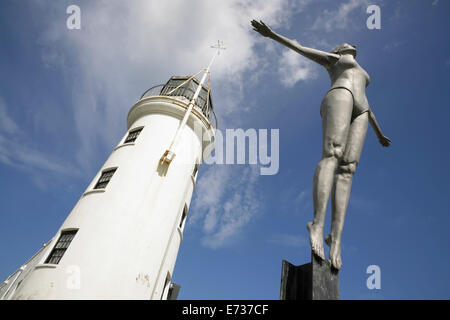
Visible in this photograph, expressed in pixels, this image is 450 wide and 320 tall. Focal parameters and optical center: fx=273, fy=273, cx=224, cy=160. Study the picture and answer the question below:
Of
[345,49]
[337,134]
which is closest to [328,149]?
[337,134]

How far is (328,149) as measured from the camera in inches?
160

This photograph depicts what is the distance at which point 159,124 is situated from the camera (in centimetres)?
1694

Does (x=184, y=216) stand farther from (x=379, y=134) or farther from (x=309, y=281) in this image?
(x=309, y=281)

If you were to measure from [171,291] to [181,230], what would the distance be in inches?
127

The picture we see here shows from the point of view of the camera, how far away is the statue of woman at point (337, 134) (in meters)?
3.75

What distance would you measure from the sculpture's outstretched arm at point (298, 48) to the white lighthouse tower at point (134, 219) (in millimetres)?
10395

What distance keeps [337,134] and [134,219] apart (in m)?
10.8

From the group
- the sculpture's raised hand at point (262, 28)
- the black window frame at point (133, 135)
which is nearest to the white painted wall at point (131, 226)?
the black window frame at point (133, 135)

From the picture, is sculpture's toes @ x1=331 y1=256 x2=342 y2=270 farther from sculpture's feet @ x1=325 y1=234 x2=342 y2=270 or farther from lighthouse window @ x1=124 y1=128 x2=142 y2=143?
lighthouse window @ x1=124 y1=128 x2=142 y2=143

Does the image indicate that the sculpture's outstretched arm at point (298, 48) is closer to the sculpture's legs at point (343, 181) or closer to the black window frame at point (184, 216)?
the sculpture's legs at point (343, 181)

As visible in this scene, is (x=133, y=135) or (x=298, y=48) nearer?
(x=298, y=48)

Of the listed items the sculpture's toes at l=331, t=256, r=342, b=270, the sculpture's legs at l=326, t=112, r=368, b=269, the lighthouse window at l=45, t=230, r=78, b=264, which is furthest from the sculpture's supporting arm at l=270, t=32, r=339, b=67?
the lighthouse window at l=45, t=230, r=78, b=264

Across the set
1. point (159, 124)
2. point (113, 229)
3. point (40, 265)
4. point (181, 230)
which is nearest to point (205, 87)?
point (159, 124)
